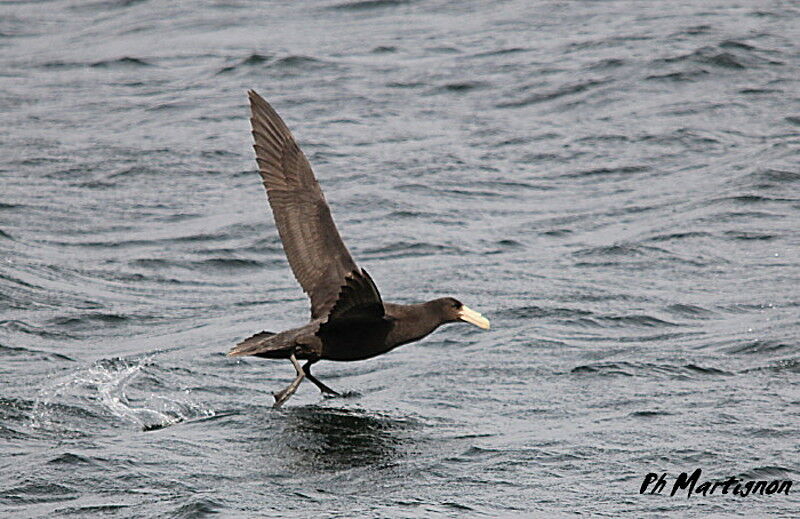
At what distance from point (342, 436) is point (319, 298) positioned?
49.9 inches

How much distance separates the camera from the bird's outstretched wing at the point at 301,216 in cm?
941

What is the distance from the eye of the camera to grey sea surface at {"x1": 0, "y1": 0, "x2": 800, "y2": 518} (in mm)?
7789

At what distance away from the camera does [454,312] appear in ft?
30.5

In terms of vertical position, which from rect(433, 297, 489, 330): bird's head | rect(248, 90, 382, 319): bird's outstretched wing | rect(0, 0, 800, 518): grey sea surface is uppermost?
rect(248, 90, 382, 319): bird's outstretched wing

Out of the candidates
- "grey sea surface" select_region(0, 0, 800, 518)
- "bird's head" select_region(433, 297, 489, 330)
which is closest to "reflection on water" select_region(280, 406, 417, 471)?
"grey sea surface" select_region(0, 0, 800, 518)

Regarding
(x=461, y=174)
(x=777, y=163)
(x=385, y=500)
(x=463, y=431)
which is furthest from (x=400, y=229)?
(x=385, y=500)

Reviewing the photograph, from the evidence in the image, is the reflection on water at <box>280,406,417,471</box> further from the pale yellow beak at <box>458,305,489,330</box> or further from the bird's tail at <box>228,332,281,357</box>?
the pale yellow beak at <box>458,305,489,330</box>

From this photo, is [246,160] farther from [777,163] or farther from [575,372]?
[575,372]

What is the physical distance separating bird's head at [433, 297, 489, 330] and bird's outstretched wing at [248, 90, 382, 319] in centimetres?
62

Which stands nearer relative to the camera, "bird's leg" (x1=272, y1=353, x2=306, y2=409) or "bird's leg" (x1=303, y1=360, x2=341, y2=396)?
"bird's leg" (x1=272, y1=353, x2=306, y2=409)

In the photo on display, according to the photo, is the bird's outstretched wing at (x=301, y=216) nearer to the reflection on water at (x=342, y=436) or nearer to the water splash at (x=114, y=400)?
the reflection on water at (x=342, y=436)

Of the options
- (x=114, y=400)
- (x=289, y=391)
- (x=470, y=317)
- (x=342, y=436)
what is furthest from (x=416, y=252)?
(x=342, y=436)

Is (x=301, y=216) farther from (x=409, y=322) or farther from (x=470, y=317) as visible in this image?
(x=470, y=317)

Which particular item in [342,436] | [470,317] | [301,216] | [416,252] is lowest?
[416,252]
